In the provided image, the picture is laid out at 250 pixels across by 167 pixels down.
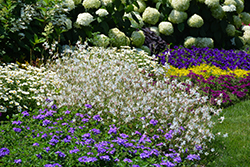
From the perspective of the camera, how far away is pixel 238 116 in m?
5.07

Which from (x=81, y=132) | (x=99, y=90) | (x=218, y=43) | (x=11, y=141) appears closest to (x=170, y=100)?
(x=99, y=90)

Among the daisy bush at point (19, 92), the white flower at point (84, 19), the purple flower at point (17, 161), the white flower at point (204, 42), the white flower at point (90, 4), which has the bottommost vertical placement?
the white flower at point (204, 42)

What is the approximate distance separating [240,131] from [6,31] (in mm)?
4821

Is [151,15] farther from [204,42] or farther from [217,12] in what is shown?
[217,12]

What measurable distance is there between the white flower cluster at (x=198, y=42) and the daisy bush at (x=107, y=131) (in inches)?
231

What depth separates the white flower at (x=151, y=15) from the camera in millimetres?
9375

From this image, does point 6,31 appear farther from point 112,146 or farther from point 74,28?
point 112,146

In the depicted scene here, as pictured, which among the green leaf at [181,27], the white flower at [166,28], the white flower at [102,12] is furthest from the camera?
the green leaf at [181,27]

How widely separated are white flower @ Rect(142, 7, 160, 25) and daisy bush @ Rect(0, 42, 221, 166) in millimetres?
5492

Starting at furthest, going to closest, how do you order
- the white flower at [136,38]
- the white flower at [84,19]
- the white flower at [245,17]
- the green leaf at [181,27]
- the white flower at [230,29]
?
the white flower at [245,17] < the white flower at [230,29] < the green leaf at [181,27] < the white flower at [136,38] < the white flower at [84,19]

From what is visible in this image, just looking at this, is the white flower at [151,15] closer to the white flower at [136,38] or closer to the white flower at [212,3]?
the white flower at [136,38]

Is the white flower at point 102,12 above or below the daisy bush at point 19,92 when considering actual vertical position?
above

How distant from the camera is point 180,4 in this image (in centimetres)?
942

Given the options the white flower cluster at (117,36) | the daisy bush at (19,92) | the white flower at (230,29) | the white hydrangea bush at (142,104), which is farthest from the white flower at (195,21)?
the daisy bush at (19,92)
